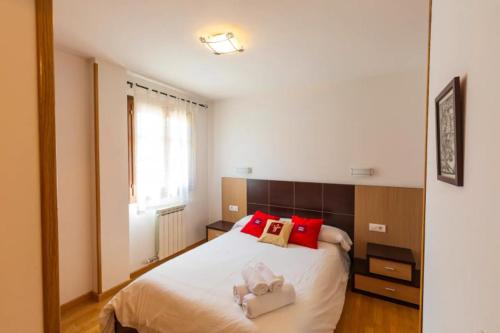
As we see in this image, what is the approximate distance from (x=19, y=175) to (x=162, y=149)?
265 cm

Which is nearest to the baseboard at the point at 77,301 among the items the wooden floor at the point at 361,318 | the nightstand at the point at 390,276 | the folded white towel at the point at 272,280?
the wooden floor at the point at 361,318

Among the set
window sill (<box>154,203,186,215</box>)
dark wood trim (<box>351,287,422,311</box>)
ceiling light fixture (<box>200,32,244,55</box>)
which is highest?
ceiling light fixture (<box>200,32,244,55</box>)

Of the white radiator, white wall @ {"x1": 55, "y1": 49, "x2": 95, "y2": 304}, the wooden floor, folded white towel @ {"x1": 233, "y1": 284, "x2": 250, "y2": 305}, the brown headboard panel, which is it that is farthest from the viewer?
the white radiator

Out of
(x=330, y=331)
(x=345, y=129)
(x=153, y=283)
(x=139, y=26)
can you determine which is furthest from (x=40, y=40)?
(x=345, y=129)

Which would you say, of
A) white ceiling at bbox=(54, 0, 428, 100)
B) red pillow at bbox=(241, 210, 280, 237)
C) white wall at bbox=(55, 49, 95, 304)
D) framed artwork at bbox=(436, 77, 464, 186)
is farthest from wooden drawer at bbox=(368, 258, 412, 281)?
white wall at bbox=(55, 49, 95, 304)

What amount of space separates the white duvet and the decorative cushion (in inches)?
8.6

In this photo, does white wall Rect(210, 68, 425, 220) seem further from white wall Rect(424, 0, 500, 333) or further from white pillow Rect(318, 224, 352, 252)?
white wall Rect(424, 0, 500, 333)

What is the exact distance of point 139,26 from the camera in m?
1.84

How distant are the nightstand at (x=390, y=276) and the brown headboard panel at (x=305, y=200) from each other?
18.4 inches

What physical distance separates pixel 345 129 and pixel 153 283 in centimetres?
278

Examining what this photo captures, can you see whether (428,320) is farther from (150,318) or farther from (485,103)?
(150,318)

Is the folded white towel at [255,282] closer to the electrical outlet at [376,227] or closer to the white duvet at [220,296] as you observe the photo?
the white duvet at [220,296]

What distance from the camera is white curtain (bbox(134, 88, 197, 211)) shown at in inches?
116

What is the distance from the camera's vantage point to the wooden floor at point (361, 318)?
2.13 metres
